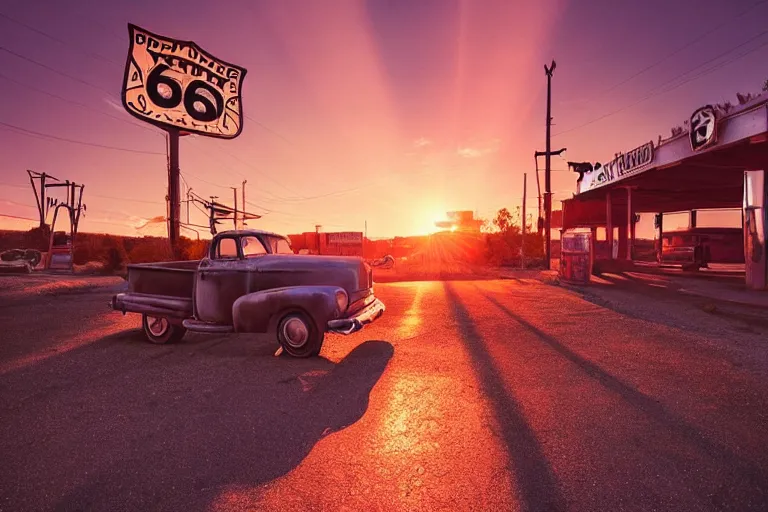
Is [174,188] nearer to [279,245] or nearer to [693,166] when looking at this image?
[279,245]

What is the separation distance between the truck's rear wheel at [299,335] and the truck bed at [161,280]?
1.87 metres

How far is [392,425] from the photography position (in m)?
3.10

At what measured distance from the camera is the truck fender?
4.97 meters

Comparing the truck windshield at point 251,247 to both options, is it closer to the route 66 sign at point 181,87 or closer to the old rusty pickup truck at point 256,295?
the old rusty pickup truck at point 256,295

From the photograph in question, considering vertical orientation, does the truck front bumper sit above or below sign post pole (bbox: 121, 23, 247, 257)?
below

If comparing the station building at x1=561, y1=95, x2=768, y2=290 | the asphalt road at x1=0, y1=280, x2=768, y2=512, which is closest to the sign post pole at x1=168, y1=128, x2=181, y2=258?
the asphalt road at x1=0, y1=280, x2=768, y2=512

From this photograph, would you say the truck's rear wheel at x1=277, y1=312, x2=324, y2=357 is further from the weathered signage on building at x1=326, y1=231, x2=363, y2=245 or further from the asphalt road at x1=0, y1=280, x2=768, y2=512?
the weathered signage on building at x1=326, y1=231, x2=363, y2=245

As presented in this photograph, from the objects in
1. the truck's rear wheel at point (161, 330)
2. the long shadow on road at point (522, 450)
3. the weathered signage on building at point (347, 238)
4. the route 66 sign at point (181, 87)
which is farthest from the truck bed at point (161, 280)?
the weathered signage on building at point (347, 238)

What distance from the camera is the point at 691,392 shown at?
3.72 metres

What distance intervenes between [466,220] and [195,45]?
51037 millimetres

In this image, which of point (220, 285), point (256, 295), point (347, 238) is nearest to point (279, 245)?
point (220, 285)

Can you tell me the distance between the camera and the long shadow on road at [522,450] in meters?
2.12

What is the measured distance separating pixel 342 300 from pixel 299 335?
802 mm

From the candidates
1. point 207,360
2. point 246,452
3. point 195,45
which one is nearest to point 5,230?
point 195,45
